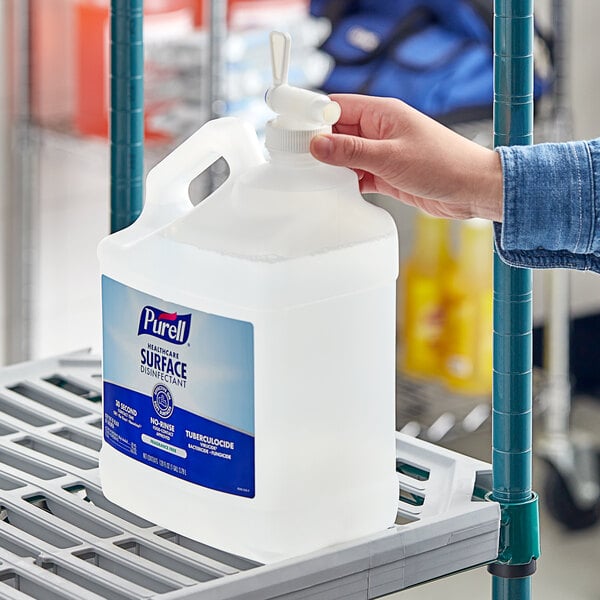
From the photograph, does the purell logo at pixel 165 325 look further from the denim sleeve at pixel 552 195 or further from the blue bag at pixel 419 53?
the blue bag at pixel 419 53

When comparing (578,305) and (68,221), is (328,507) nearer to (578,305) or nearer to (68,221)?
(68,221)

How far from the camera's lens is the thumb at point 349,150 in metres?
0.75

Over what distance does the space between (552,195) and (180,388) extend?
245mm

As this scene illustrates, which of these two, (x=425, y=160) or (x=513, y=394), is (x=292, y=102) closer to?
(x=425, y=160)

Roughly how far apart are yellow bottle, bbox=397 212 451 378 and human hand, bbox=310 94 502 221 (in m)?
1.49

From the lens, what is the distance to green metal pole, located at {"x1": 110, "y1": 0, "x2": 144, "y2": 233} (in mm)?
1021

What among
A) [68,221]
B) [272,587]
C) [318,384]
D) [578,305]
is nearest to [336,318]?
[318,384]

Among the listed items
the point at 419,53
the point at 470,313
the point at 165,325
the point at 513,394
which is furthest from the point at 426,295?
the point at 165,325

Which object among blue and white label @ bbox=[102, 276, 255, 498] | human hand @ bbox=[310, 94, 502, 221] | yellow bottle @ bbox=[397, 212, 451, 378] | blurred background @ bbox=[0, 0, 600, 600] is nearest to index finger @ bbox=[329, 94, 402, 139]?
human hand @ bbox=[310, 94, 502, 221]

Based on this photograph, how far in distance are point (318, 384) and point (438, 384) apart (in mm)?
1642

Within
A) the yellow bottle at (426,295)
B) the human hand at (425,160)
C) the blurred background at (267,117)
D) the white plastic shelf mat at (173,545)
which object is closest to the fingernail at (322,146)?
the human hand at (425,160)

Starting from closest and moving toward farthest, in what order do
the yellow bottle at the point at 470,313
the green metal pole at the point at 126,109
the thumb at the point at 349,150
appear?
the thumb at the point at 349,150 < the green metal pole at the point at 126,109 < the yellow bottle at the point at 470,313

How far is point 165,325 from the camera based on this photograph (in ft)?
2.60

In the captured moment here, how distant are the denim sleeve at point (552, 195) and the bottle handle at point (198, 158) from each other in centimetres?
16
